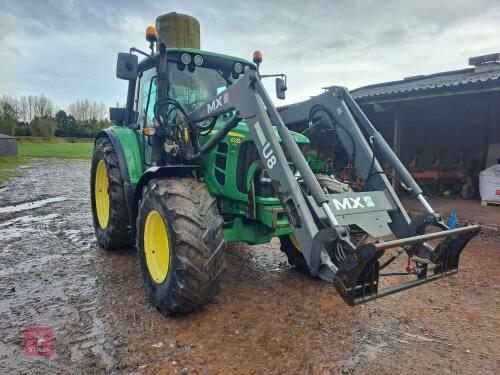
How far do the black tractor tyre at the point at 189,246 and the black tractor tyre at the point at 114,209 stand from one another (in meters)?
1.56

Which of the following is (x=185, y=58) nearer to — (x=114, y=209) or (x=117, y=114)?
(x=117, y=114)

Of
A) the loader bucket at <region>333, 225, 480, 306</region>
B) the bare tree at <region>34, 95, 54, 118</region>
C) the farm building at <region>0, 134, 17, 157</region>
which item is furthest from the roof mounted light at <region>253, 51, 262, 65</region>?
the bare tree at <region>34, 95, 54, 118</region>

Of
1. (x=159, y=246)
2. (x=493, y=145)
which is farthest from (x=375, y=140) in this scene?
(x=493, y=145)

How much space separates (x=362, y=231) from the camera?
3.02 m

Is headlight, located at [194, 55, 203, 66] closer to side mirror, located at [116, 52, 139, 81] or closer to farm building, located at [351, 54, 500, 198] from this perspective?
side mirror, located at [116, 52, 139, 81]

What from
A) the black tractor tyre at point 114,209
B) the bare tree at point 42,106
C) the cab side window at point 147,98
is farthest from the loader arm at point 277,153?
the bare tree at point 42,106

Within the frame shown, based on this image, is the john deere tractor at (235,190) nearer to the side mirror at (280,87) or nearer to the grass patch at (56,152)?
the side mirror at (280,87)

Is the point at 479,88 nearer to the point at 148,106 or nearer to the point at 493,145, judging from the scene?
the point at 493,145

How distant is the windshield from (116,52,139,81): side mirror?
1.16 ft

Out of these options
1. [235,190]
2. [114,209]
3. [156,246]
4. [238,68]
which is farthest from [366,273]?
[114,209]

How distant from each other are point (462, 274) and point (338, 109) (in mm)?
2650

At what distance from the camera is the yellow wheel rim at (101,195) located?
554 centimetres

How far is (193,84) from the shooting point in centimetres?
418

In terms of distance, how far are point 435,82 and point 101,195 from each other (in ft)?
30.0
